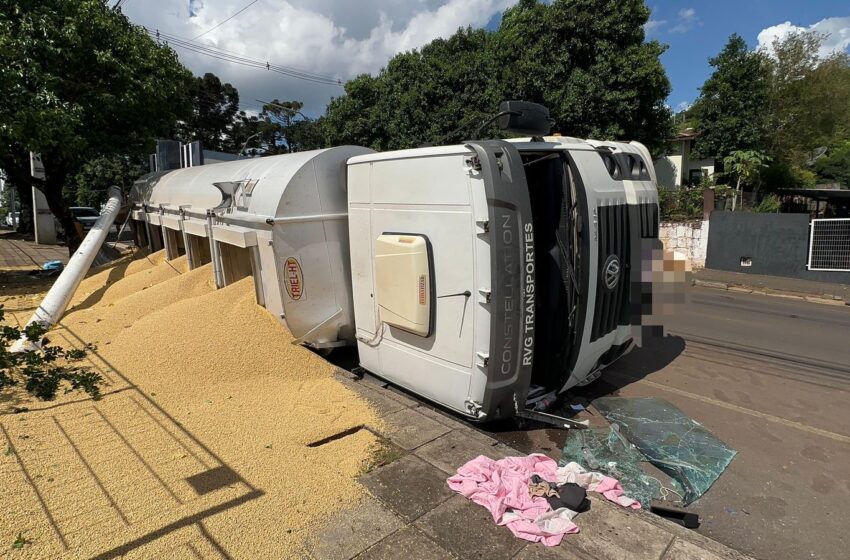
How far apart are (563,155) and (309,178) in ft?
8.27

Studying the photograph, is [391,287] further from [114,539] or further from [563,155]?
[114,539]

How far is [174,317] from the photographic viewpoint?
5332mm

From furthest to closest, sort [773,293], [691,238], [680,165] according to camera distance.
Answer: [680,165] < [691,238] < [773,293]

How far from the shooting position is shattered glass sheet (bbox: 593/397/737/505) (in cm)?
371

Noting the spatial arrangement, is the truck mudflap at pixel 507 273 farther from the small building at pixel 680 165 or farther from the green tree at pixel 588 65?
the small building at pixel 680 165

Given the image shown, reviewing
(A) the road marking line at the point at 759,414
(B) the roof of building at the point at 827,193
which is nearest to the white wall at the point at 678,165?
(B) the roof of building at the point at 827,193

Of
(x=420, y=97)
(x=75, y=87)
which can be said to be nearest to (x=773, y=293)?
(x=420, y=97)

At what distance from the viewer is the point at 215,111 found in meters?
43.9

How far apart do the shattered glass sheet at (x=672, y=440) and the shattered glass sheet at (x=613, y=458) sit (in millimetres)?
138

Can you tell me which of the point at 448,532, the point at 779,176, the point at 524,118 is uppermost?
the point at 779,176

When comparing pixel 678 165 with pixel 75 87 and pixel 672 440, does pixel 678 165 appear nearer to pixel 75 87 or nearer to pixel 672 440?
pixel 672 440

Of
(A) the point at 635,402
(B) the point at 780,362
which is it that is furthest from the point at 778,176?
(A) the point at 635,402

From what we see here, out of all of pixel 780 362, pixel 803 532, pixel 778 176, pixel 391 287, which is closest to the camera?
pixel 803 532

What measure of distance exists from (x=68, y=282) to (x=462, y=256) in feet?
22.4
